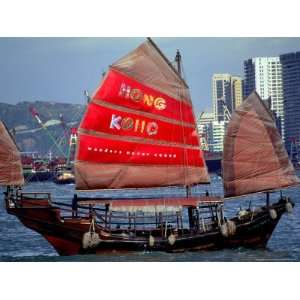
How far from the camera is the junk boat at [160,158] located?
86.8 ft

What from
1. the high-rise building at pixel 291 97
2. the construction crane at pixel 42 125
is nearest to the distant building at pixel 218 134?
the high-rise building at pixel 291 97

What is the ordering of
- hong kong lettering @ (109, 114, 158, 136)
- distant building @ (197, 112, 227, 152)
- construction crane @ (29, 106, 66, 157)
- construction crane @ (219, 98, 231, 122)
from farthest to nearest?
1. construction crane @ (29, 106, 66, 157)
2. distant building @ (197, 112, 227, 152)
3. construction crane @ (219, 98, 231, 122)
4. hong kong lettering @ (109, 114, 158, 136)

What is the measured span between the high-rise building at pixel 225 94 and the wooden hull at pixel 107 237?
3.21m

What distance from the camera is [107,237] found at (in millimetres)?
26047

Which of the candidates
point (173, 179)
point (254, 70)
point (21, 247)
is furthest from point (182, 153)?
point (21, 247)

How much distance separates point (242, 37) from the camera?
2505 cm

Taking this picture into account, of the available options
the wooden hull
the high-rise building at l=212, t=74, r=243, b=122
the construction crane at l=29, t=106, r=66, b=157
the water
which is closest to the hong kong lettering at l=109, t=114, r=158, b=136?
the high-rise building at l=212, t=74, r=243, b=122

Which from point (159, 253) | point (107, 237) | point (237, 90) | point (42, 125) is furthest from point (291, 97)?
point (42, 125)

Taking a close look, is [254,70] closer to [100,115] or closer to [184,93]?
[184,93]

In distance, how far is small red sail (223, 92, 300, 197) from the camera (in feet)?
89.0

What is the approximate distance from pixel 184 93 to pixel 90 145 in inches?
105

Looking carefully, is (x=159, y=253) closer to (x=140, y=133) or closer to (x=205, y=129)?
(x=140, y=133)

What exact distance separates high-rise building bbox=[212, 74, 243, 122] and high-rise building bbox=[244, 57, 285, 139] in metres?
0.26

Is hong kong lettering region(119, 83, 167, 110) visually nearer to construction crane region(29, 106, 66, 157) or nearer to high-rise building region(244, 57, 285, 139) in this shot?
high-rise building region(244, 57, 285, 139)
